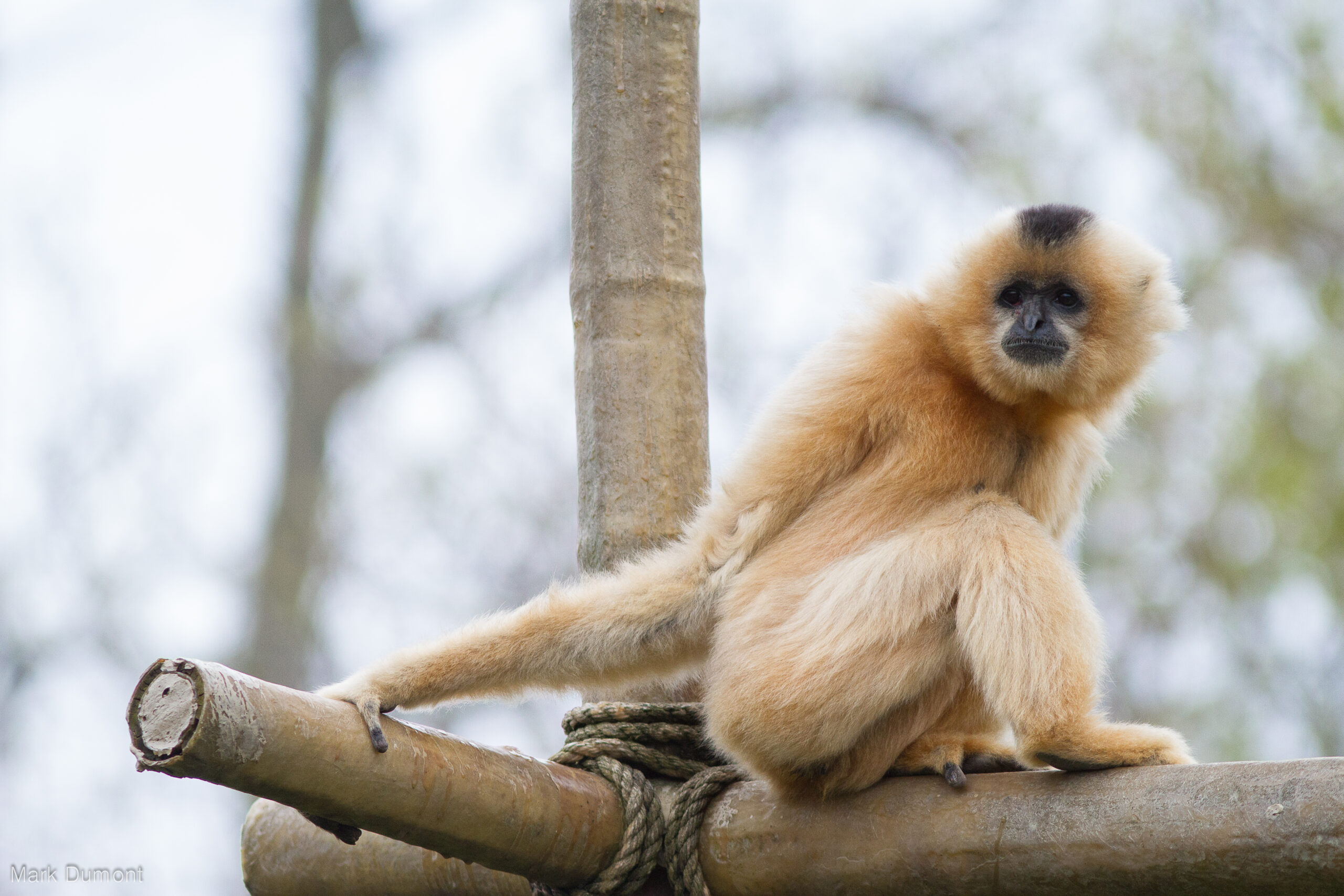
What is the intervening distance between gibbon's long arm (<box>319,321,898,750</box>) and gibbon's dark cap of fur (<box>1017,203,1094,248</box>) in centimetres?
65

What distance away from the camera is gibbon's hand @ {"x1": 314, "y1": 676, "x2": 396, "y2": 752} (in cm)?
271

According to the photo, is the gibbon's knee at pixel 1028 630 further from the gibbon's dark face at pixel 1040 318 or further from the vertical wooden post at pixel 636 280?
the vertical wooden post at pixel 636 280


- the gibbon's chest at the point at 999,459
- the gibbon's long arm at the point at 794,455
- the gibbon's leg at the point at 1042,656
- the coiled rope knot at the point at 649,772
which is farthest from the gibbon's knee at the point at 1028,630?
the coiled rope knot at the point at 649,772

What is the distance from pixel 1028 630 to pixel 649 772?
1.16 meters

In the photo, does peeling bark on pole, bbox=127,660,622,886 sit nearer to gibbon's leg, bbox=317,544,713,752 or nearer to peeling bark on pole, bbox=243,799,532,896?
gibbon's leg, bbox=317,544,713,752

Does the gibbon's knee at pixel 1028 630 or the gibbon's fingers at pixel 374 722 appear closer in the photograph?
the gibbon's fingers at pixel 374 722

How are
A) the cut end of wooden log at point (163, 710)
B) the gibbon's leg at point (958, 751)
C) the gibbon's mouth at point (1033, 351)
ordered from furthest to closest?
the gibbon's mouth at point (1033, 351) < the gibbon's leg at point (958, 751) < the cut end of wooden log at point (163, 710)

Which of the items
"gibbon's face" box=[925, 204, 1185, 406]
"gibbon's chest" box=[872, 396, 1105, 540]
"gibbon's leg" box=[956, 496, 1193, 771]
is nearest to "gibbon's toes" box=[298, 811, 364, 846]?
"gibbon's leg" box=[956, 496, 1193, 771]

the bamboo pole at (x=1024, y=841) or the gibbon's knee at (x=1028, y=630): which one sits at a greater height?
the gibbon's knee at (x=1028, y=630)

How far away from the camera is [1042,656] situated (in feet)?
9.51

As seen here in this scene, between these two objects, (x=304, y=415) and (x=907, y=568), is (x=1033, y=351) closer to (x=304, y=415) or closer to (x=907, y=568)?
(x=907, y=568)

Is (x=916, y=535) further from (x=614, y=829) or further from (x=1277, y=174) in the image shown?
(x=1277, y=174)

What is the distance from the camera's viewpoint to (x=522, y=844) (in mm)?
3006

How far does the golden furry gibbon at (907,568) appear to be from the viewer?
9.68ft
